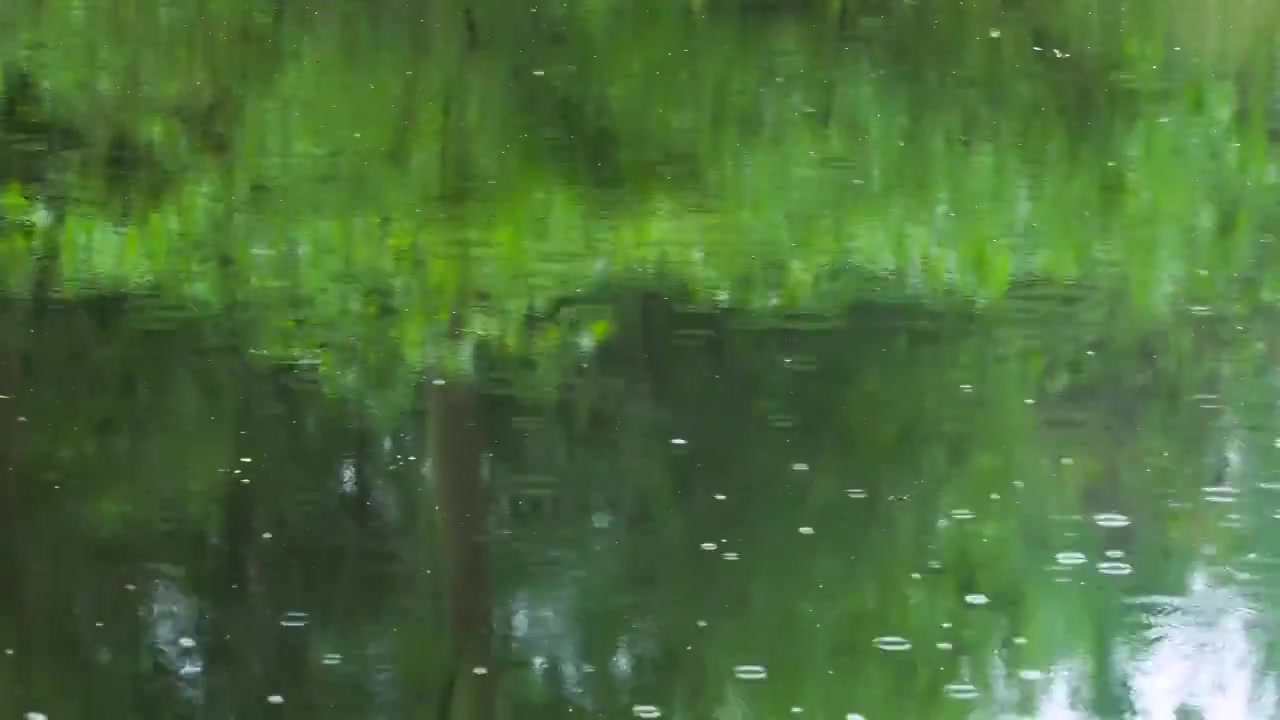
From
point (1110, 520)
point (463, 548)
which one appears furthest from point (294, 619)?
point (1110, 520)

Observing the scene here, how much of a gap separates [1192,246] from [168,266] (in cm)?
429

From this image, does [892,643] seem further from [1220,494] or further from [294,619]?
[294,619]

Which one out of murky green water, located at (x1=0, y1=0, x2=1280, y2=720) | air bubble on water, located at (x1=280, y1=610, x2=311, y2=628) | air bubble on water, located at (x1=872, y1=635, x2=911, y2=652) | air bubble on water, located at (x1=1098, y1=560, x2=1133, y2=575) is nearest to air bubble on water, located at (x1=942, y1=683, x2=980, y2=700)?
murky green water, located at (x1=0, y1=0, x2=1280, y2=720)

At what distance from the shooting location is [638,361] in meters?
4.25

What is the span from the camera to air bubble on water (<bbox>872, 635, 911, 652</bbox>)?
3.12 meters

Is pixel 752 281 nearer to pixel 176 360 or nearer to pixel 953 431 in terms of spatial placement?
pixel 953 431

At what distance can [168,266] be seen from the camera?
4.82 metres

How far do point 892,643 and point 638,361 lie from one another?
1.49 m

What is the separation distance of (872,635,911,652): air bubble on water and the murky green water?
0.01m

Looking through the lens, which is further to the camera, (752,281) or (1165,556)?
(752,281)

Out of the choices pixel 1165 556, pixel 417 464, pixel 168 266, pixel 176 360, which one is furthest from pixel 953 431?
pixel 168 266

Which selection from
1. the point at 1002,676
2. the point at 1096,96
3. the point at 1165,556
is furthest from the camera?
the point at 1096,96

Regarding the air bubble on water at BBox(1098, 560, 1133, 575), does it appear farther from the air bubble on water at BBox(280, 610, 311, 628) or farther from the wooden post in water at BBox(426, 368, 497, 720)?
the air bubble on water at BBox(280, 610, 311, 628)

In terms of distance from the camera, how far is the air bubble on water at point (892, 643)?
3.12 meters
